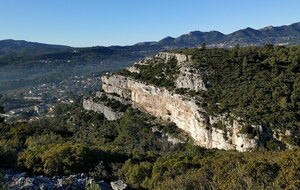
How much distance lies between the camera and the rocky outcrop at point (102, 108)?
10531cm

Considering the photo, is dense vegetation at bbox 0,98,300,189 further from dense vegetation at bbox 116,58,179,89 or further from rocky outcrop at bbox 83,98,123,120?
rocky outcrop at bbox 83,98,123,120

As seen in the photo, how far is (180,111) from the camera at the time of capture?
295ft

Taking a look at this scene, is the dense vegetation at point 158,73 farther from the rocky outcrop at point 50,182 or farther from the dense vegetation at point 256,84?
the rocky outcrop at point 50,182

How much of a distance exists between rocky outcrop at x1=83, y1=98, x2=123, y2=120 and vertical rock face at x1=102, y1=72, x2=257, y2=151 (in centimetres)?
469

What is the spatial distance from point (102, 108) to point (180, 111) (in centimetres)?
2603

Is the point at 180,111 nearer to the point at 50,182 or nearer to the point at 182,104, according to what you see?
the point at 182,104

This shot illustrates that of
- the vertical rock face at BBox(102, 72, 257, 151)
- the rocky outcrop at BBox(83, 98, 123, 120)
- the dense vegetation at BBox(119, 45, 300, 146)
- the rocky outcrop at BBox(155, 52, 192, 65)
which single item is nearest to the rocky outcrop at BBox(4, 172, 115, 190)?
the dense vegetation at BBox(119, 45, 300, 146)

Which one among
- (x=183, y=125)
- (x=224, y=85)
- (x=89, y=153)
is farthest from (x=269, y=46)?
(x=89, y=153)

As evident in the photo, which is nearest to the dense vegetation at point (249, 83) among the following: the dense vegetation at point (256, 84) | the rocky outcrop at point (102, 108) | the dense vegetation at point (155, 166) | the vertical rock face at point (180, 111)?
the dense vegetation at point (256, 84)

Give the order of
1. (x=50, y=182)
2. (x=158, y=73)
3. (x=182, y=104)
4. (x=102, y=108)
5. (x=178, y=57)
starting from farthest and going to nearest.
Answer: (x=102, y=108) < (x=158, y=73) < (x=178, y=57) < (x=182, y=104) < (x=50, y=182)

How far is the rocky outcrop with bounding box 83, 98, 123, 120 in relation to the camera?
105 m

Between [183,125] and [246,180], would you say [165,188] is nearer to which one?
[246,180]

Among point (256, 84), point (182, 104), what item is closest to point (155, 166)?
point (182, 104)

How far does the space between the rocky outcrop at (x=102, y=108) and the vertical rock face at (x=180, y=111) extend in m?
4.69
